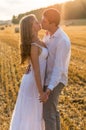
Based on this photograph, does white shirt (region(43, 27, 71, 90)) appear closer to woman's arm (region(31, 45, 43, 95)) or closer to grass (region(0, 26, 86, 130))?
woman's arm (region(31, 45, 43, 95))

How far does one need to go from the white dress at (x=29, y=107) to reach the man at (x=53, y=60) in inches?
4.6

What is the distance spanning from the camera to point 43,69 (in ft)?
15.7

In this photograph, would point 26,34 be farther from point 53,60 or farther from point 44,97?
point 44,97

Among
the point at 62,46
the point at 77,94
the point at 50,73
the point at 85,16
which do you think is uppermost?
the point at 62,46

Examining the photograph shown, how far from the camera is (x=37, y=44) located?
182 inches

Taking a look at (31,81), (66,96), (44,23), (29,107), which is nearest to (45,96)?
(31,81)

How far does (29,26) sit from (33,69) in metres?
0.50

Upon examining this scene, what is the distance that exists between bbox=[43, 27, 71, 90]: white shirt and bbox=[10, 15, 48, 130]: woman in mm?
72

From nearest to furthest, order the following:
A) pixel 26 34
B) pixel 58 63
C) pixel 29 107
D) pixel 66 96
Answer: pixel 26 34
pixel 58 63
pixel 29 107
pixel 66 96

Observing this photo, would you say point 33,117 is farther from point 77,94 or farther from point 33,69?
point 77,94

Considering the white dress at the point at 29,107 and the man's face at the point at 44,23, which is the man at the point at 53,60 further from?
the white dress at the point at 29,107

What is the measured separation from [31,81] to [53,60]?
38cm

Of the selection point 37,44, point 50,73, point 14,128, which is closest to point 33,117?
point 14,128

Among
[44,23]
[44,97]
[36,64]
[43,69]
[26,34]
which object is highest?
[44,23]
